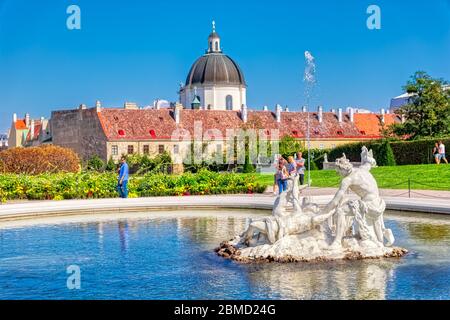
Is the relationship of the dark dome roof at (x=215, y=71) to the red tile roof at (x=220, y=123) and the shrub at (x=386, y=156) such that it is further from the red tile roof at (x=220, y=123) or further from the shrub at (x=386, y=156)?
the shrub at (x=386, y=156)

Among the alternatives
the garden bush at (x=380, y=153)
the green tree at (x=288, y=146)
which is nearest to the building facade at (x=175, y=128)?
the green tree at (x=288, y=146)

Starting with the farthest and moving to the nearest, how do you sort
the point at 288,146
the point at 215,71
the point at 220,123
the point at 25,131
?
1. the point at 25,131
2. the point at 215,71
3. the point at 220,123
4. the point at 288,146

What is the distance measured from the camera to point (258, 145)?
5522 centimetres

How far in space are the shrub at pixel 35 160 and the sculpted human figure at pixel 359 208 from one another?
24720 millimetres

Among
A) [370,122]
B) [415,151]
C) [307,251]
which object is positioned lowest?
[307,251]

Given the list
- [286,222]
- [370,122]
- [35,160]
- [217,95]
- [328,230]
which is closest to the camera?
[286,222]

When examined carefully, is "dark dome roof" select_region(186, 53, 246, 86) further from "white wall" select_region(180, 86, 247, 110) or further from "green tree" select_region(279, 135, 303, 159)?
"green tree" select_region(279, 135, 303, 159)

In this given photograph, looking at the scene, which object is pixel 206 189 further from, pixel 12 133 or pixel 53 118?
pixel 12 133

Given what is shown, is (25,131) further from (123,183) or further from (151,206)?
(151,206)

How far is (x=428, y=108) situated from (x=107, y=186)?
29715mm

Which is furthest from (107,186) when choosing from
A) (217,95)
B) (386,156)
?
(217,95)

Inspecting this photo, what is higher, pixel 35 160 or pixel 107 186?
pixel 35 160

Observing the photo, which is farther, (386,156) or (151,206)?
(386,156)

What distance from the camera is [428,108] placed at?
4531 cm
